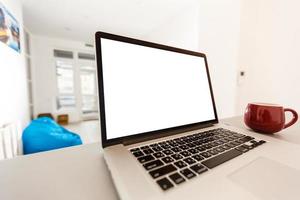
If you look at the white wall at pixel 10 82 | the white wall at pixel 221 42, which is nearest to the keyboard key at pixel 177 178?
the white wall at pixel 221 42

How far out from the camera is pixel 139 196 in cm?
20

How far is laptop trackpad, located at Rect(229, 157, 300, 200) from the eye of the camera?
0.72 feet

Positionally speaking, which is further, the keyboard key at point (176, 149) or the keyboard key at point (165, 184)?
the keyboard key at point (176, 149)

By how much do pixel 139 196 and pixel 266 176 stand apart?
9.6 inches

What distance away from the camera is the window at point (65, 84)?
13.1 ft

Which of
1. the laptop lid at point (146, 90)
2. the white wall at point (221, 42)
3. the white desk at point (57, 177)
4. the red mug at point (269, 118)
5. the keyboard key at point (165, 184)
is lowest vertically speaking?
the white desk at point (57, 177)

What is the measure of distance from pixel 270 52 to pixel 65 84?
4.64m

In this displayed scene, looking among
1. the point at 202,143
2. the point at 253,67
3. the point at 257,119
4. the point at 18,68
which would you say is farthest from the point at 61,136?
the point at 253,67

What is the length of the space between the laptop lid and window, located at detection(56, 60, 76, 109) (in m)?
4.40

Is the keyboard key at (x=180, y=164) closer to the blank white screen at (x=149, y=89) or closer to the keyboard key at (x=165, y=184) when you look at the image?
the keyboard key at (x=165, y=184)

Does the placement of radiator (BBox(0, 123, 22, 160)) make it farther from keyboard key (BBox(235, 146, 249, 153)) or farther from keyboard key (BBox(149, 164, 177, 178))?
keyboard key (BBox(235, 146, 249, 153))

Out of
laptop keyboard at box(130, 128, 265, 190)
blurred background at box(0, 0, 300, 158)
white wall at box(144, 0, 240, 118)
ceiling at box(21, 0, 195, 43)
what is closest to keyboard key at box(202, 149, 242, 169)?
laptop keyboard at box(130, 128, 265, 190)

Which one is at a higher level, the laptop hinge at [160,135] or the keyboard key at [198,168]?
the laptop hinge at [160,135]

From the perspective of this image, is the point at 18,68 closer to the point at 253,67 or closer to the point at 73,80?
the point at 73,80
